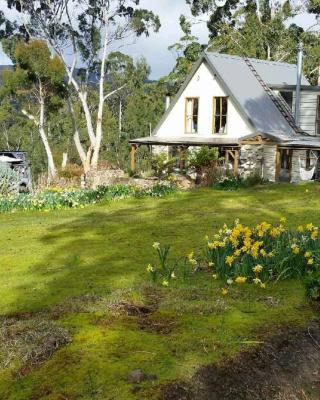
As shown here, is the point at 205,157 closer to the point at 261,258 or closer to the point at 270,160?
the point at 270,160

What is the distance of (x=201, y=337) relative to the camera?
15.8ft

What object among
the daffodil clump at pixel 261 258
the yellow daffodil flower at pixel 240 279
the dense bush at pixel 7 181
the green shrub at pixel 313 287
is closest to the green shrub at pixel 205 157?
the dense bush at pixel 7 181

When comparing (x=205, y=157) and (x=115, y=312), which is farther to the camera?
(x=205, y=157)

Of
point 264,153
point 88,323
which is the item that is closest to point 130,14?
point 264,153

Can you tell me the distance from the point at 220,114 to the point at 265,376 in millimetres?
25643

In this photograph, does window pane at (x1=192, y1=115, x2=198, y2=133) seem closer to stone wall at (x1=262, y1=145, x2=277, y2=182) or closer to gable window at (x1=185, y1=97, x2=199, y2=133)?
gable window at (x1=185, y1=97, x2=199, y2=133)

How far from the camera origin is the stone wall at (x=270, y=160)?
88.3ft

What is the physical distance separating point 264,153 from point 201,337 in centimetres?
2337

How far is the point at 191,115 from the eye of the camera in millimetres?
30906

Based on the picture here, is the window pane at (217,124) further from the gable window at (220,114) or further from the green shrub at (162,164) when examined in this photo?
the green shrub at (162,164)

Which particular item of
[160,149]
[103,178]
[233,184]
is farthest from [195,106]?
[233,184]

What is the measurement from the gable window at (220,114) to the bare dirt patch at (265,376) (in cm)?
2482

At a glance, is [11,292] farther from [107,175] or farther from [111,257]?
[107,175]

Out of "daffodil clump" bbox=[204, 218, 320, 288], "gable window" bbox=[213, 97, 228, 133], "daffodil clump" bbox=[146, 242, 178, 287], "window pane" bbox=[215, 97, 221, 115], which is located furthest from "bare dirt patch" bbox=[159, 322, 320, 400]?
"window pane" bbox=[215, 97, 221, 115]
